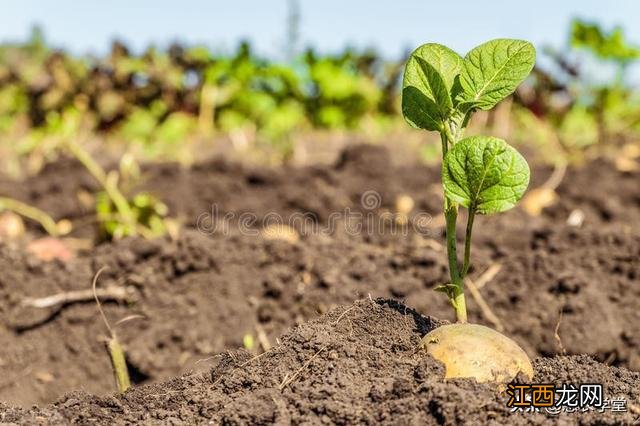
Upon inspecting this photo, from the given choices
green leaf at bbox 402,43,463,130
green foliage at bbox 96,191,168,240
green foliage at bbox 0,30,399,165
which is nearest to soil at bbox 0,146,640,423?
green foliage at bbox 96,191,168,240

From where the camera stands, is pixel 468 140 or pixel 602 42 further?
pixel 602 42

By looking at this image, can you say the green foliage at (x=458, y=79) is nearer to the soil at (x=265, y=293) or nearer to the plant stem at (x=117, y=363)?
the soil at (x=265, y=293)

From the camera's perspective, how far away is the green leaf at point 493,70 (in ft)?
5.37

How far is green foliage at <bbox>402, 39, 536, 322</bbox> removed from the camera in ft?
5.28

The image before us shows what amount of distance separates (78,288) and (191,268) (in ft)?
1.28

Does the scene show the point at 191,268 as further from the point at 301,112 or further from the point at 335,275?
the point at 301,112

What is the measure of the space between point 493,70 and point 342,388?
68cm

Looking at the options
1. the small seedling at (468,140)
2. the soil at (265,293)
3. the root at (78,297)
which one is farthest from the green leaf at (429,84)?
the root at (78,297)

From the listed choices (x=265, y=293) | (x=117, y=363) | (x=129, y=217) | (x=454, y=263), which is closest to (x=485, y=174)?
(x=454, y=263)

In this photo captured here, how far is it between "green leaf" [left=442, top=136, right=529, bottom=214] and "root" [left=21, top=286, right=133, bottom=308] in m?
1.53

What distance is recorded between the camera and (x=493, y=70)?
5.42 ft

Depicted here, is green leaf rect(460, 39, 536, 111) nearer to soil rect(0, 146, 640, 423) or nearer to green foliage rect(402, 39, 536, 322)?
green foliage rect(402, 39, 536, 322)

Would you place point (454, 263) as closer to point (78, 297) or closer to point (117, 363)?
point (117, 363)

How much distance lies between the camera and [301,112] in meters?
8.62
